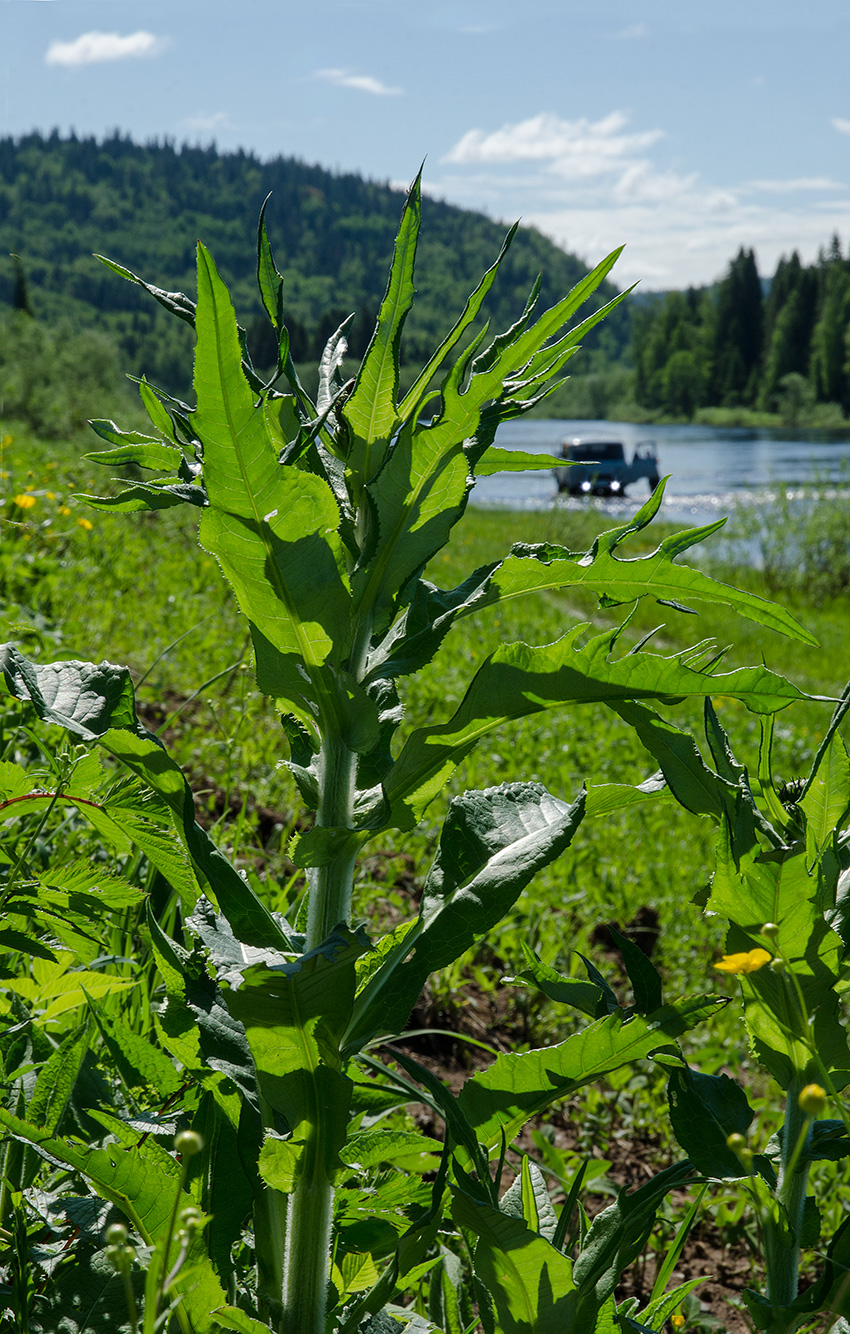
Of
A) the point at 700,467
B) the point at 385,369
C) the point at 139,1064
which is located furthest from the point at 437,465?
the point at 700,467

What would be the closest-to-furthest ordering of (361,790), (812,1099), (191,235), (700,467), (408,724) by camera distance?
(812,1099) < (361,790) < (408,724) < (700,467) < (191,235)

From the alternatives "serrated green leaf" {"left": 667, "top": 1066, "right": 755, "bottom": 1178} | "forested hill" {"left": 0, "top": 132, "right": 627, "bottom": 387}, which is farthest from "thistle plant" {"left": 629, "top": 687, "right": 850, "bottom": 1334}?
"forested hill" {"left": 0, "top": 132, "right": 627, "bottom": 387}

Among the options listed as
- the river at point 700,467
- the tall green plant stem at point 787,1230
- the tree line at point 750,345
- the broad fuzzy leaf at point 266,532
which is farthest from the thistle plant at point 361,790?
the tree line at point 750,345

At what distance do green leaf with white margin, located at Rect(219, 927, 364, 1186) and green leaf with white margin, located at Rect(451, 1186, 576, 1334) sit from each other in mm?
→ 128

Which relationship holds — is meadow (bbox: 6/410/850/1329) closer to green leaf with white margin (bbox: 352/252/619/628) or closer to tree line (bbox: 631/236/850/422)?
green leaf with white margin (bbox: 352/252/619/628)

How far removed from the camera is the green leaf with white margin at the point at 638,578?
77 centimetres

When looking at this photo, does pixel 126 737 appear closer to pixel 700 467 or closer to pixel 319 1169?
pixel 319 1169

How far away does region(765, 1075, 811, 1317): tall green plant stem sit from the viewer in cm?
83

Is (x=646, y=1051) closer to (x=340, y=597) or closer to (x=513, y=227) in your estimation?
(x=340, y=597)

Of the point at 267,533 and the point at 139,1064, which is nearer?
the point at 267,533

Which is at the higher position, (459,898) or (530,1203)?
(459,898)

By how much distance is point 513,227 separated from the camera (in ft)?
2.69

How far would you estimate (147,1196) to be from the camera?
0.82 m

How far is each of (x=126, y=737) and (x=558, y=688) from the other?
376mm
